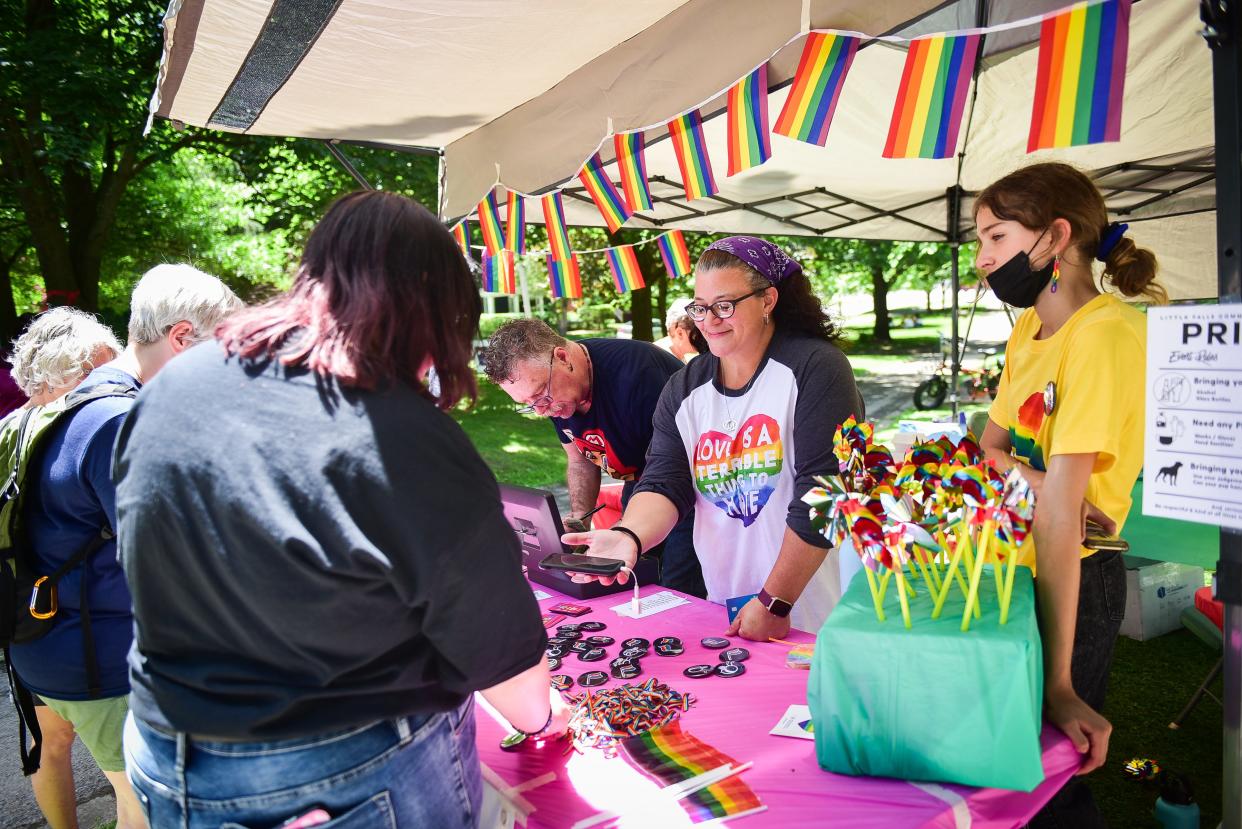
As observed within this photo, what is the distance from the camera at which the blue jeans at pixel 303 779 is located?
3.31 feet

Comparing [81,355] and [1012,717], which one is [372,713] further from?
[81,355]

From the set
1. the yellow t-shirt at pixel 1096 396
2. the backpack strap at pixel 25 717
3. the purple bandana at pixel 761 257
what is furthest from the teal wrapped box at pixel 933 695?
the backpack strap at pixel 25 717

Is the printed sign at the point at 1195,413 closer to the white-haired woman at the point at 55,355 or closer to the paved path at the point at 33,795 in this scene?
the white-haired woman at the point at 55,355

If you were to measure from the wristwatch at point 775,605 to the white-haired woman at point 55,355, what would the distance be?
85.5 inches

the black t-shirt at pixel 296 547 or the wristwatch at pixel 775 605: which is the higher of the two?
the black t-shirt at pixel 296 547

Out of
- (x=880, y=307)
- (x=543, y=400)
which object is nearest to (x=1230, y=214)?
(x=543, y=400)

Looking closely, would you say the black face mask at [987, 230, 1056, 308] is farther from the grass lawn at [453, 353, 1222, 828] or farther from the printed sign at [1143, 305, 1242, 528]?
the grass lawn at [453, 353, 1222, 828]

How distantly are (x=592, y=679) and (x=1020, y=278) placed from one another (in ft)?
4.21

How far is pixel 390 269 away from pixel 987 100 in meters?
3.55

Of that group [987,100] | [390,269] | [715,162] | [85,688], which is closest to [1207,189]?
[987,100]

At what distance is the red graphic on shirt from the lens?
3.08m

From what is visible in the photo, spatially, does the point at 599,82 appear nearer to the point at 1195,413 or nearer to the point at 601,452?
the point at 601,452

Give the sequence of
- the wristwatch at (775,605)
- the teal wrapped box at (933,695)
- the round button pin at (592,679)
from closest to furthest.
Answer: the teal wrapped box at (933,695)
the round button pin at (592,679)
the wristwatch at (775,605)

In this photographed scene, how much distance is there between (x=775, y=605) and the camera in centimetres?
205
